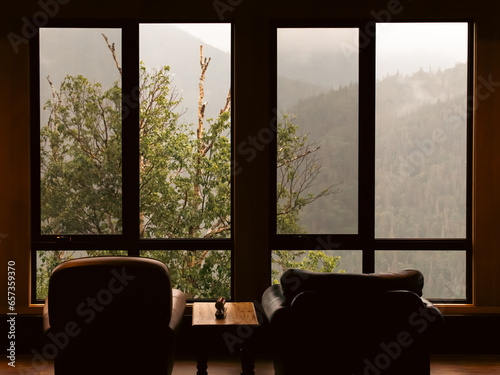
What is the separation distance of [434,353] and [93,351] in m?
3.12

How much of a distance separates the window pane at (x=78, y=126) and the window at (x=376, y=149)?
154 cm

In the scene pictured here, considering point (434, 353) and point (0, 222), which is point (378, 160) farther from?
point (0, 222)

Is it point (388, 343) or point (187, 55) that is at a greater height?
point (187, 55)

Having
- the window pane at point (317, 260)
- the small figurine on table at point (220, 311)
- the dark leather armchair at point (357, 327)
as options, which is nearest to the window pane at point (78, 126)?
the window pane at point (317, 260)

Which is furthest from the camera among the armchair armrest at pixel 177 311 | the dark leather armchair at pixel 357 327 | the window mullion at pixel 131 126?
the window mullion at pixel 131 126

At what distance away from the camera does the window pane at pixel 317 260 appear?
527 centimetres

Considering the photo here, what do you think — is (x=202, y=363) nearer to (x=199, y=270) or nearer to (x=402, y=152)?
(x=199, y=270)

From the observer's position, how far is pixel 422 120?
5.26 m

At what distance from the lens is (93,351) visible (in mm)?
3299

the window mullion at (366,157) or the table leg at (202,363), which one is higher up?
the window mullion at (366,157)

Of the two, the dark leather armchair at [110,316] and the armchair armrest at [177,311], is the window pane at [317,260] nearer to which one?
the armchair armrest at [177,311]

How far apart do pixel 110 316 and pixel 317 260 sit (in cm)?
250

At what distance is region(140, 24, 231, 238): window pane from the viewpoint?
5207 millimetres

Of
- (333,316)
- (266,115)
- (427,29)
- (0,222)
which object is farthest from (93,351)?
(427,29)
